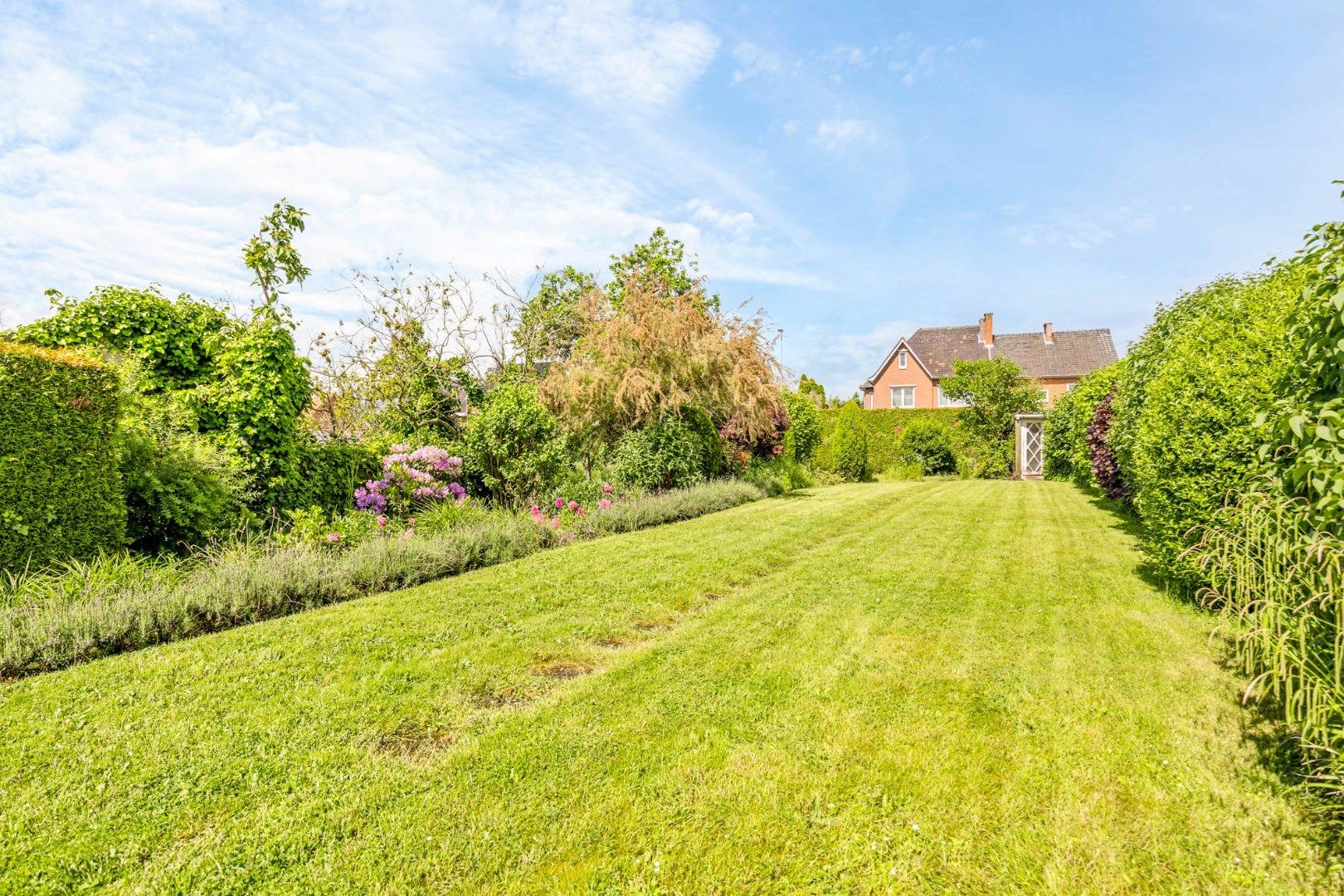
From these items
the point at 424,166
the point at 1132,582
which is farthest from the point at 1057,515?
the point at 424,166

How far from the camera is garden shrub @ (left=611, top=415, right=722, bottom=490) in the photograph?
38.1 feet

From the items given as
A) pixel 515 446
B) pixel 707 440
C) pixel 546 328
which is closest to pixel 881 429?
pixel 707 440

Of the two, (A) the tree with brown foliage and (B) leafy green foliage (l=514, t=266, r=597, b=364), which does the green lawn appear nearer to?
(A) the tree with brown foliage

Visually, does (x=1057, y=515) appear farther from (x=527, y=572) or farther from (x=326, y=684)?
(x=326, y=684)

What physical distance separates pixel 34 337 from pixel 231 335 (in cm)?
185

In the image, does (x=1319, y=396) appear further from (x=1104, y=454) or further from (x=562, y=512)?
(x=1104, y=454)

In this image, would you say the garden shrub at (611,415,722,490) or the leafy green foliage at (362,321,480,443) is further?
the leafy green foliage at (362,321,480,443)

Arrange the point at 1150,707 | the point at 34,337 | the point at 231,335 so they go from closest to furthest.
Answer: the point at 1150,707 < the point at 34,337 < the point at 231,335

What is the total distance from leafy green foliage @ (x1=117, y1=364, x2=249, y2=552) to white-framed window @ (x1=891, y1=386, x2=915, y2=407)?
1415 inches

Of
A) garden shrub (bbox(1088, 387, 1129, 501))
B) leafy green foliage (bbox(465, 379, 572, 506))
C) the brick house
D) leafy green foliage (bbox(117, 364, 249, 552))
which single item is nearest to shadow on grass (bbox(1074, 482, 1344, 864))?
garden shrub (bbox(1088, 387, 1129, 501))

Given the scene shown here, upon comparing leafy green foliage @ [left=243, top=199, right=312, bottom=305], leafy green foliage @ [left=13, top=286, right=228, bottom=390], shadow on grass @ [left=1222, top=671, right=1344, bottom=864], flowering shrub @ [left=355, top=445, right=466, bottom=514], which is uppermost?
leafy green foliage @ [left=243, top=199, right=312, bottom=305]

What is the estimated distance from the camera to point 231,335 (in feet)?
25.8

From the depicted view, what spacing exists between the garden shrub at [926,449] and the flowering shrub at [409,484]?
17647mm

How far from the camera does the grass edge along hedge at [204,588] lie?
155 inches
